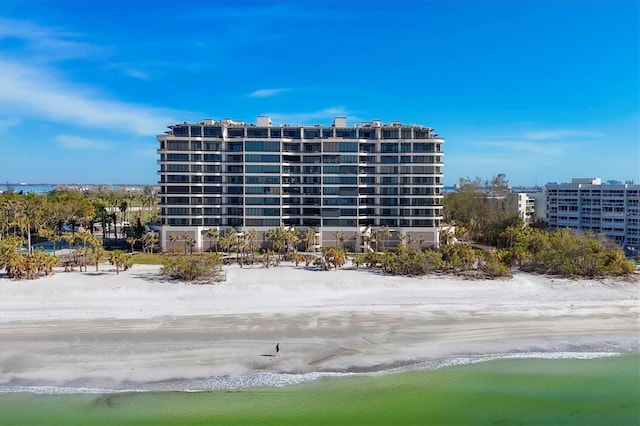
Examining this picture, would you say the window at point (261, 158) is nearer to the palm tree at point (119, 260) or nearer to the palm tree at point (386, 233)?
the palm tree at point (386, 233)

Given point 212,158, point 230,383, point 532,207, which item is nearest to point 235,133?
point 212,158

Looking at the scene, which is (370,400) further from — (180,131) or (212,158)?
(180,131)

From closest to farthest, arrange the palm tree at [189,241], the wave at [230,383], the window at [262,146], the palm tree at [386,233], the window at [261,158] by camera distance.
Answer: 1. the wave at [230,383]
2. the palm tree at [189,241]
3. the palm tree at [386,233]
4. the window at [262,146]
5. the window at [261,158]

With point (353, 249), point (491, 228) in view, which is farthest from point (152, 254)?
point (491, 228)

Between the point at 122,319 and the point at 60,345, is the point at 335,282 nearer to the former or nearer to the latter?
the point at 122,319

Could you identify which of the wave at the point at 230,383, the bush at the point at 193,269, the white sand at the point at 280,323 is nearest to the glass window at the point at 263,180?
the bush at the point at 193,269

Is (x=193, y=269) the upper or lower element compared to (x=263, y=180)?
lower
